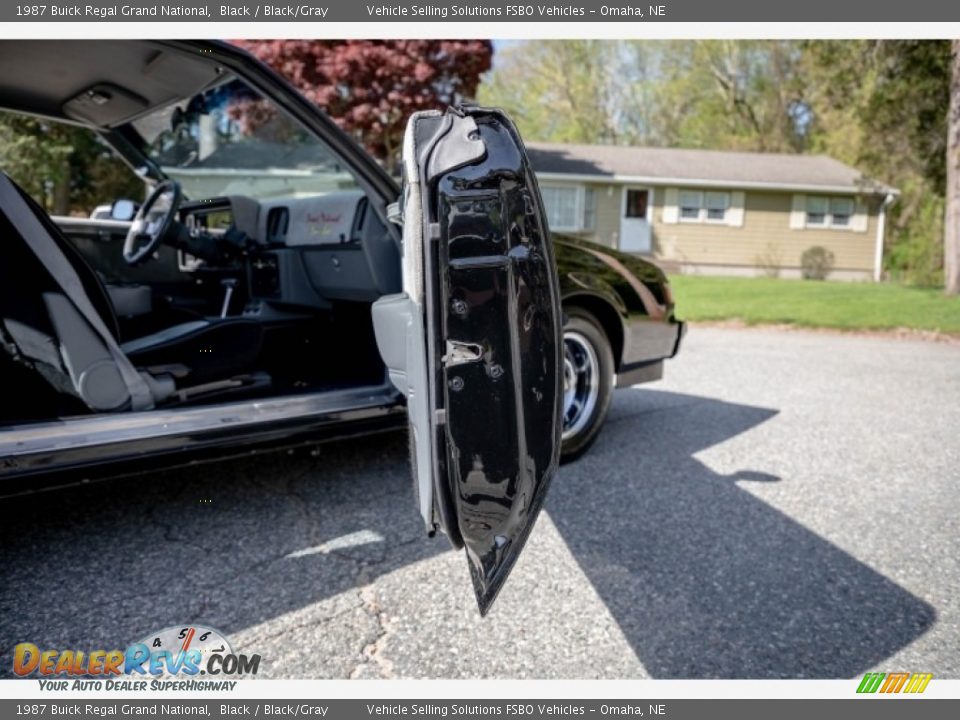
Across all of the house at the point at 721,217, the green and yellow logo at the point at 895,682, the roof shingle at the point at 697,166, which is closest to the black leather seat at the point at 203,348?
the green and yellow logo at the point at 895,682

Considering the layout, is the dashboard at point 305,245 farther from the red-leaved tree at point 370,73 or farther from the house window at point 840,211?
the house window at point 840,211

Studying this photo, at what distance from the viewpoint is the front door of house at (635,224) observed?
21.2m

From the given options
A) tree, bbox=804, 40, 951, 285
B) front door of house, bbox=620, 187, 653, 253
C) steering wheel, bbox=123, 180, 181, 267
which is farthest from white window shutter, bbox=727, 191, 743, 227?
steering wheel, bbox=123, 180, 181, 267

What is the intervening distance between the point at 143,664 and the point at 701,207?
21.4 metres

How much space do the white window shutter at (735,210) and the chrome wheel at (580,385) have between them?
19.2m

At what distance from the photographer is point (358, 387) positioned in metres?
3.04

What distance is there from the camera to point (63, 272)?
2.40m

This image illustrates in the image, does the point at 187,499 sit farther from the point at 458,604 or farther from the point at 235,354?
the point at 458,604

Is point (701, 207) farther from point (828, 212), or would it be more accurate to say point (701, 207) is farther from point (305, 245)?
point (305, 245)

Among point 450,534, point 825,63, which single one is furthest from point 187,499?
point 825,63

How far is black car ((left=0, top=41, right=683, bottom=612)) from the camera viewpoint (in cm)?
178

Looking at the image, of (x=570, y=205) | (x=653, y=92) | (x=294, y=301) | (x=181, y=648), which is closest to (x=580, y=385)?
(x=294, y=301)

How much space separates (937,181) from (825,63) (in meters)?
3.85

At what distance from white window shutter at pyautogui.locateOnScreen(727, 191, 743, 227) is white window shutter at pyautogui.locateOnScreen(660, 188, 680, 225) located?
156cm
